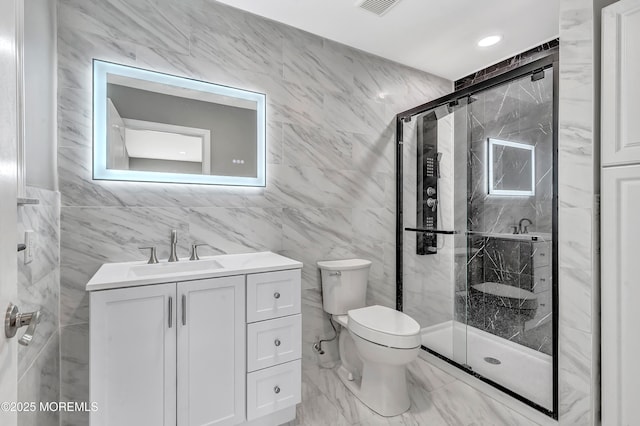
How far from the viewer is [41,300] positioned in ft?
4.28

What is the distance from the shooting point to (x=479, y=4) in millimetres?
Answer: 1912

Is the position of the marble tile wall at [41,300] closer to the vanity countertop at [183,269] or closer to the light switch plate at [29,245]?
the light switch plate at [29,245]

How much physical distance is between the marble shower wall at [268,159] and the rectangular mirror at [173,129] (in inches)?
2.3

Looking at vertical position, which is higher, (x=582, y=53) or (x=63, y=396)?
(x=582, y=53)

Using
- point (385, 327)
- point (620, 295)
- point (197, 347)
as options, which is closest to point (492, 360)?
point (385, 327)

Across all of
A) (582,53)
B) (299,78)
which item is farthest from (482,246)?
(299,78)

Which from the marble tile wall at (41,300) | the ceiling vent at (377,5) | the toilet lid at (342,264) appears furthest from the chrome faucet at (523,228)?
the marble tile wall at (41,300)

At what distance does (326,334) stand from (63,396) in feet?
5.18

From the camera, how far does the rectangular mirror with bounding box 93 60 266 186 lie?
171 cm

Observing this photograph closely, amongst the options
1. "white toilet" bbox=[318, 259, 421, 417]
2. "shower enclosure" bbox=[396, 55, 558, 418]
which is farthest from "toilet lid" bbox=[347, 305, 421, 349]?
"shower enclosure" bbox=[396, 55, 558, 418]

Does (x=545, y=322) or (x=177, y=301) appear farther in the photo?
(x=545, y=322)

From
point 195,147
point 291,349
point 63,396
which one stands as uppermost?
point 195,147

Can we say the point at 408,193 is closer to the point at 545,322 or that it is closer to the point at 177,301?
the point at 545,322

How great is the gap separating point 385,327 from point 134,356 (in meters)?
1.30
